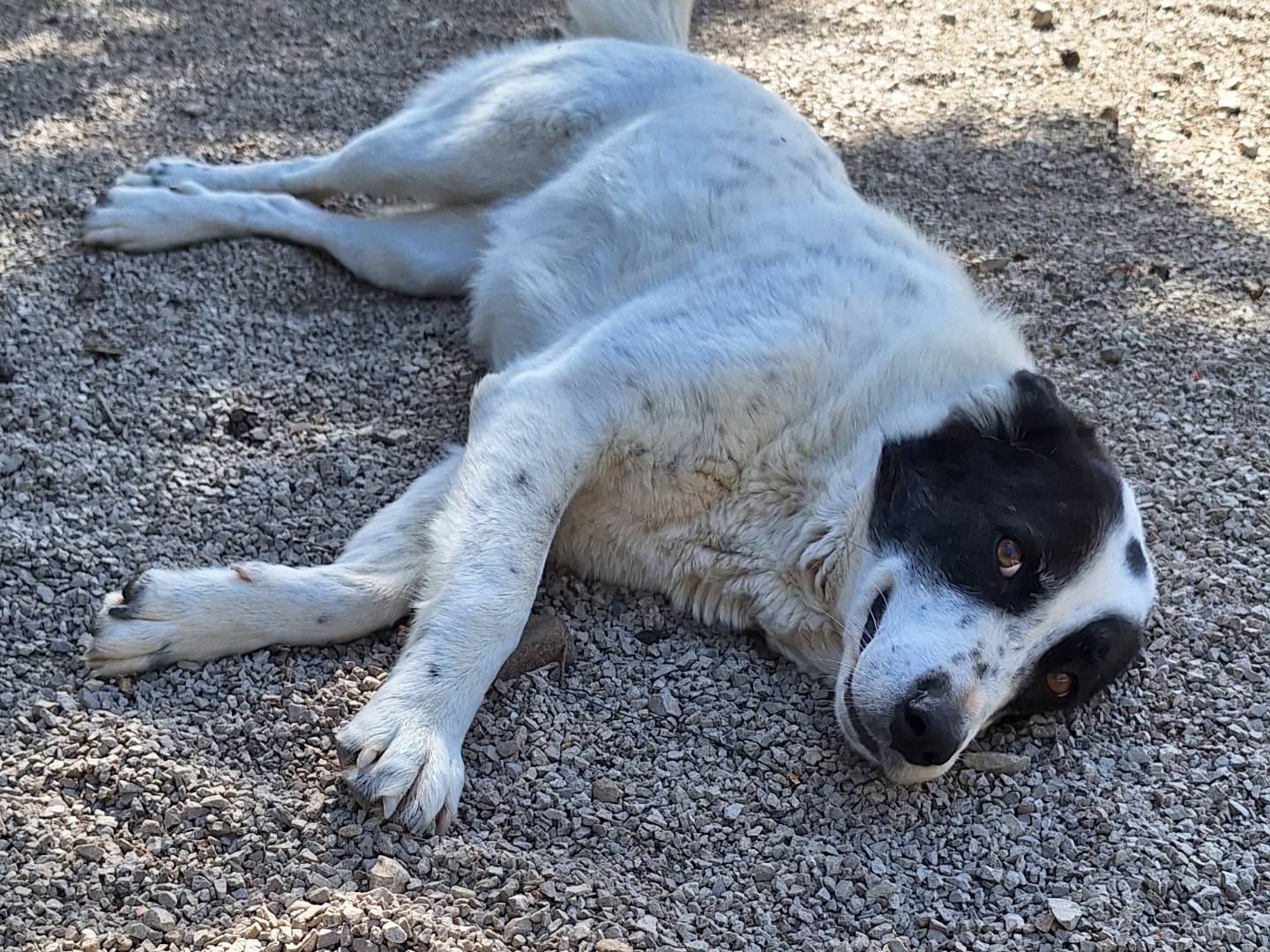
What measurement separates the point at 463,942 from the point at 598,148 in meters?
2.78

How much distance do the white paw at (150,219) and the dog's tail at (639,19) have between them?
69.2 inches

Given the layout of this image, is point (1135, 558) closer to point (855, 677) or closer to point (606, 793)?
point (855, 677)

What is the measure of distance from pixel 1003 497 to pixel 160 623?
78.7 inches

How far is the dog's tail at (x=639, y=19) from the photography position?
16.6 ft

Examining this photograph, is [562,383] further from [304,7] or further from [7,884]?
[304,7]

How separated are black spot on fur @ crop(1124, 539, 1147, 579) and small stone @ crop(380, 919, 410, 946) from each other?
1879 mm

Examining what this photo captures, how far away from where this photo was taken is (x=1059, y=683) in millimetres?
3002

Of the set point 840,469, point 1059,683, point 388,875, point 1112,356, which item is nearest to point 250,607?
point 388,875

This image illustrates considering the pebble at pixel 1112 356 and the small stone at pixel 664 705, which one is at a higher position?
the pebble at pixel 1112 356

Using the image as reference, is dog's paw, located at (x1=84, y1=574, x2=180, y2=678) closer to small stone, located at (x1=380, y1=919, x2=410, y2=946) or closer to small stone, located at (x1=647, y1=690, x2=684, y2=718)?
small stone, located at (x1=380, y1=919, x2=410, y2=946)

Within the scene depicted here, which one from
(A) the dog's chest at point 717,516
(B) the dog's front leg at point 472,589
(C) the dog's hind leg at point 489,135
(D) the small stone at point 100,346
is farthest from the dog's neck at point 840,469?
(D) the small stone at point 100,346

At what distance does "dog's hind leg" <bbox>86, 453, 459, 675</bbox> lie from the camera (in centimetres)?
288

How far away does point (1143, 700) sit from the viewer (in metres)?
3.24

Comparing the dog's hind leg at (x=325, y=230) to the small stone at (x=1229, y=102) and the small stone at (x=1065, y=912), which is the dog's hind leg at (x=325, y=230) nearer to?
the small stone at (x=1065, y=912)
